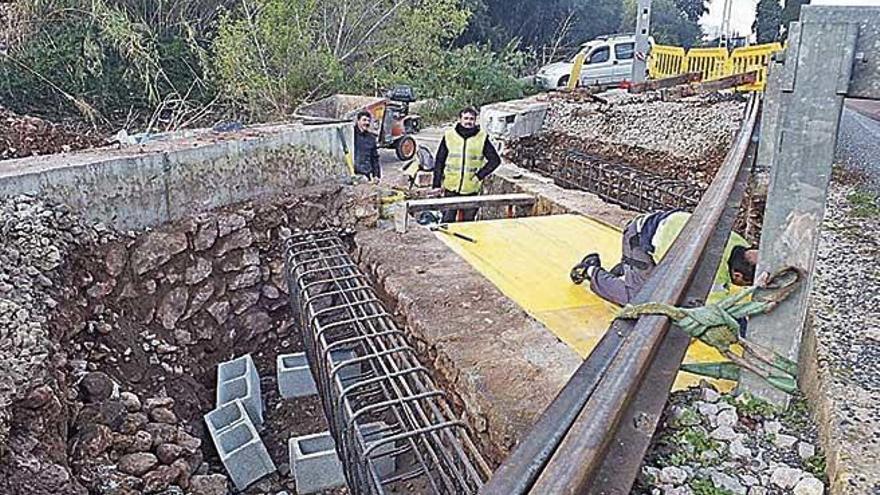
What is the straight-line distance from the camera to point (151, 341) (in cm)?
509

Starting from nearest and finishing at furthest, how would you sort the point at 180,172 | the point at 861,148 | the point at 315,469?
the point at 315,469, the point at 180,172, the point at 861,148

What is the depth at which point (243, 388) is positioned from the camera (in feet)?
17.0

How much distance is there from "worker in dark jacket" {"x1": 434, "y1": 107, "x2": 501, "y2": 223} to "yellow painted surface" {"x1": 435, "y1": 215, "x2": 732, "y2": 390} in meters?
1.29

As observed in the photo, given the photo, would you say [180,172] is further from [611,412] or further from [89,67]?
[89,67]

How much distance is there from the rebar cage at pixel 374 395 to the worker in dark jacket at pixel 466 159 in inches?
98.6

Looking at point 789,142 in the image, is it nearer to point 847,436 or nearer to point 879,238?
point 847,436

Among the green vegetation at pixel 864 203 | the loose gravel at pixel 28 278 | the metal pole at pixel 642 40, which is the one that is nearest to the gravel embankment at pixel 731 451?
the green vegetation at pixel 864 203

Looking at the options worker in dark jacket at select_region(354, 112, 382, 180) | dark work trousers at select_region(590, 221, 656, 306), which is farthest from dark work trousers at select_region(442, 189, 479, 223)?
dark work trousers at select_region(590, 221, 656, 306)

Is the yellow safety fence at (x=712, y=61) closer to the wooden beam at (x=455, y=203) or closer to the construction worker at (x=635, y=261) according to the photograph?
the wooden beam at (x=455, y=203)

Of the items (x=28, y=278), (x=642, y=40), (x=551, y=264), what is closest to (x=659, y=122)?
(x=551, y=264)

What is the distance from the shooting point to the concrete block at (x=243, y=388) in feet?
16.8

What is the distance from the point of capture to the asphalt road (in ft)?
15.3

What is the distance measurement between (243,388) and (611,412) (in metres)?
4.02

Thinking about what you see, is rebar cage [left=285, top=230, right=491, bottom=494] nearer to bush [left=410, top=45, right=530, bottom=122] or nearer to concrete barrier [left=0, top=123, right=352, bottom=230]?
concrete barrier [left=0, top=123, right=352, bottom=230]
